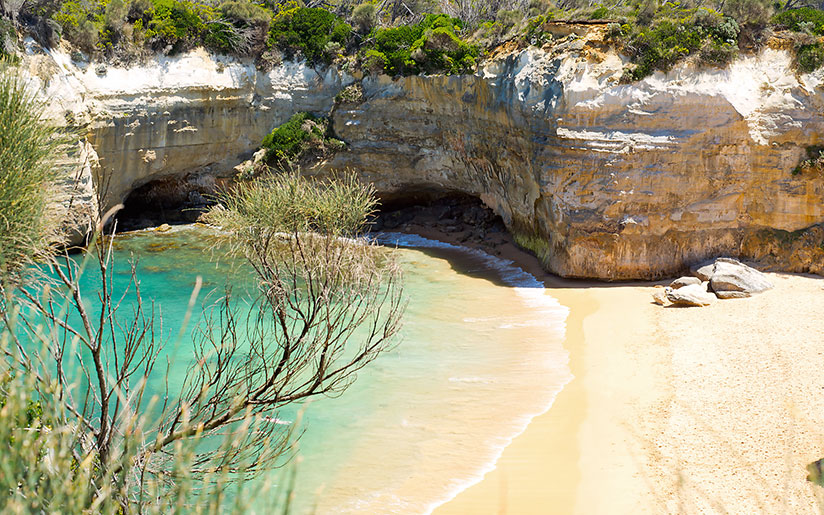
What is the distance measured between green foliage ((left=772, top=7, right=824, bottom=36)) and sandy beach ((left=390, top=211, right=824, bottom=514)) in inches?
274

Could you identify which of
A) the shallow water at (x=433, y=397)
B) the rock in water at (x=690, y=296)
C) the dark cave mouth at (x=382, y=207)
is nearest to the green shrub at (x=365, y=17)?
the dark cave mouth at (x=382, y=207)

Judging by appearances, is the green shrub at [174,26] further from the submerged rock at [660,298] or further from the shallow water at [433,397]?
the submerged rock at [660,298]

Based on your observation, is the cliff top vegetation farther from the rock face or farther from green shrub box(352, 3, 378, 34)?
the rock face

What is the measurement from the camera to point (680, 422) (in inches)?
368

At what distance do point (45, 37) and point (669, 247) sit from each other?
22066 mm

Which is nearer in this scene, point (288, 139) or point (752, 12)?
point (752, 12)

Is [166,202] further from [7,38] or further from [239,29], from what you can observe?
[7,38]

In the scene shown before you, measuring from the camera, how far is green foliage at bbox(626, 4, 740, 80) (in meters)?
16.3

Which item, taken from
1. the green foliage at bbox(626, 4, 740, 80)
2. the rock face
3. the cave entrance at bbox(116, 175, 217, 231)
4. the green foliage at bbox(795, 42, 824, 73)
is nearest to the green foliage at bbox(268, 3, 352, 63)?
the cave entrance at bbox(116, 175, 217, 231)

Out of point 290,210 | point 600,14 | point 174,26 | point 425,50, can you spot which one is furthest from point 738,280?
point 174,26

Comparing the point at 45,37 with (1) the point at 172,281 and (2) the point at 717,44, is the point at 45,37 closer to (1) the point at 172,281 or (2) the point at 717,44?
(1) the point at 172,281

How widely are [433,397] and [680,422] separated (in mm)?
3940

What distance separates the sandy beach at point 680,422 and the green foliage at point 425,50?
11.2 metres

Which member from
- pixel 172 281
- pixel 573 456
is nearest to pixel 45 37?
pixel 172 281
